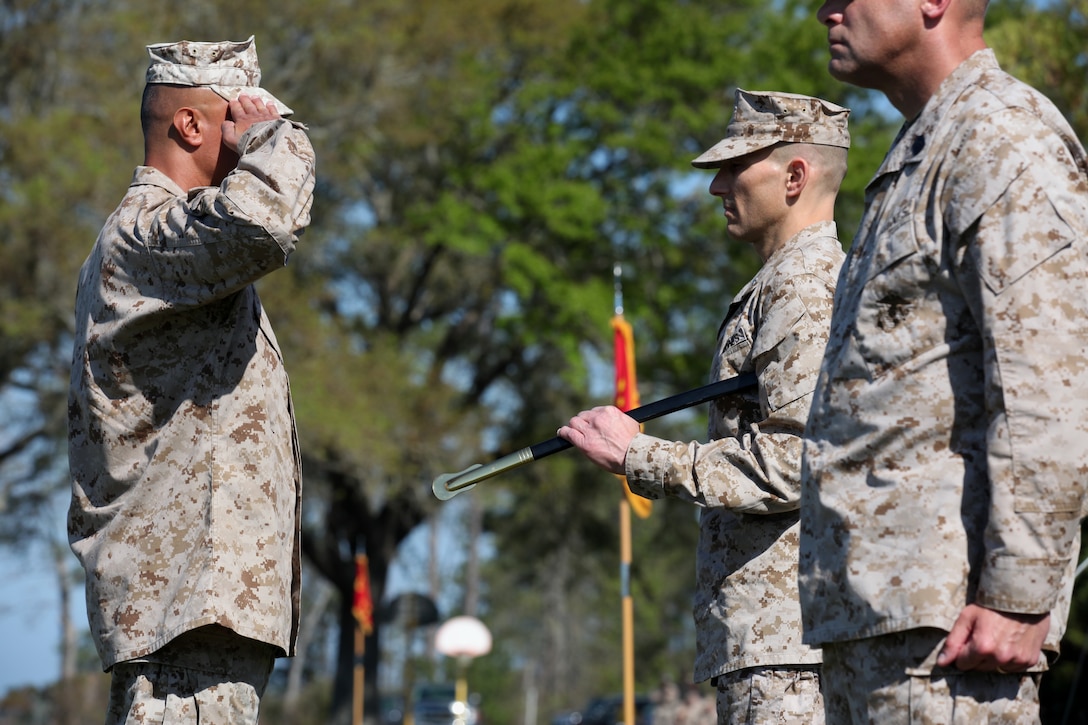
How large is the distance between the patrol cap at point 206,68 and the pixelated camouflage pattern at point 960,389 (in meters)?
1.93

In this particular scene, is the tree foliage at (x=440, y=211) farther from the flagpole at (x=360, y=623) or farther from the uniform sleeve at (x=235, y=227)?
the uniform sleeve at (x=235, y=227)

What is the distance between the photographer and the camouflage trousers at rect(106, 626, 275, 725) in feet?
11.2

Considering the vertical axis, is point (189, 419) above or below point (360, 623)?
below

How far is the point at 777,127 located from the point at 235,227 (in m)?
1.57

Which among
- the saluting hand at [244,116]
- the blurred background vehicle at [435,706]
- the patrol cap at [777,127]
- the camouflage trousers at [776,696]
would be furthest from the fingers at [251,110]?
the blurred background vehicle at [435,706]

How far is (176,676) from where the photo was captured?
346cm

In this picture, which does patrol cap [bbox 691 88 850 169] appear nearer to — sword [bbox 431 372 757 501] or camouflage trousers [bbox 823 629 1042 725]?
sword [bbox 431 372 757 501]

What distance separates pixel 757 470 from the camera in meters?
3.43

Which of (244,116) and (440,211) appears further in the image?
(440,211)

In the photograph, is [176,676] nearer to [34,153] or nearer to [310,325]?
[34,153]

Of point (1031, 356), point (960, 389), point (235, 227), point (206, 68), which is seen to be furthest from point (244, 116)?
point (1031, 356)

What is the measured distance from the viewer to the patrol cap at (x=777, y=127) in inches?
157

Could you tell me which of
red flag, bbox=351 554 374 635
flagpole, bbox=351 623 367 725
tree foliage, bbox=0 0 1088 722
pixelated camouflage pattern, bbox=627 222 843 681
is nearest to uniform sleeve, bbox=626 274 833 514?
pixelated camouflage pattern, bbox=627 222 843 681

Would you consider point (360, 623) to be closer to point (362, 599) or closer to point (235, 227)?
point (362, 599)
